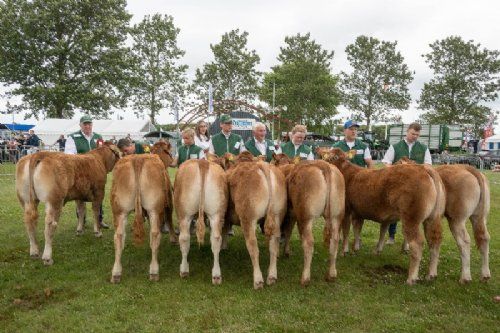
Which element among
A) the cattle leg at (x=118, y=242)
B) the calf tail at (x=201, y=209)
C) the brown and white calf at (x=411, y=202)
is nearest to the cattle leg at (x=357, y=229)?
the brown and white calf at (x=411, y=202)

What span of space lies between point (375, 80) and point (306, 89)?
963cm

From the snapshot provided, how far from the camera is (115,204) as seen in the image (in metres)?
5.45

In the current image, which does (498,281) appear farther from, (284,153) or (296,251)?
(284,153)

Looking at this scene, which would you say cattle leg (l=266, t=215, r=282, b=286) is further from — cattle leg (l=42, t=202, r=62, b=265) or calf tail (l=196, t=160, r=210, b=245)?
cattle leg (l=42, t=202, r=62, b=265)

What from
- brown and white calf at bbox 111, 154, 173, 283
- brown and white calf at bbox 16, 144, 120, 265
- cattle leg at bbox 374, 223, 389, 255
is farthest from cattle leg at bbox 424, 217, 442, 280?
brown and white calf at bbox 16, 144, 120, 265

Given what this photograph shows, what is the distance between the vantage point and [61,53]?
29.2 meters

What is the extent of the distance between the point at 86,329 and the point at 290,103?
39.0 meters

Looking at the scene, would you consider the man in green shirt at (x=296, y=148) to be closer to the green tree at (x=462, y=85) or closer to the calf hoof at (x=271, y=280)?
the calf hoof at (x=271, y=280)

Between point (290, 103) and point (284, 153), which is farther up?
point (290, 103)

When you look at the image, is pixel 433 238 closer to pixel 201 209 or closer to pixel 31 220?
pixel 201 209

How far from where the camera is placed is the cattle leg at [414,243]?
→ 537 centimetres

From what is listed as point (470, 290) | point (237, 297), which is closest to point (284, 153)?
point (237, 297)

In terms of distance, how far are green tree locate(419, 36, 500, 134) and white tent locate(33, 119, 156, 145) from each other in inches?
1171

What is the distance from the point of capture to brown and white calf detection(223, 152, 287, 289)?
525cm
